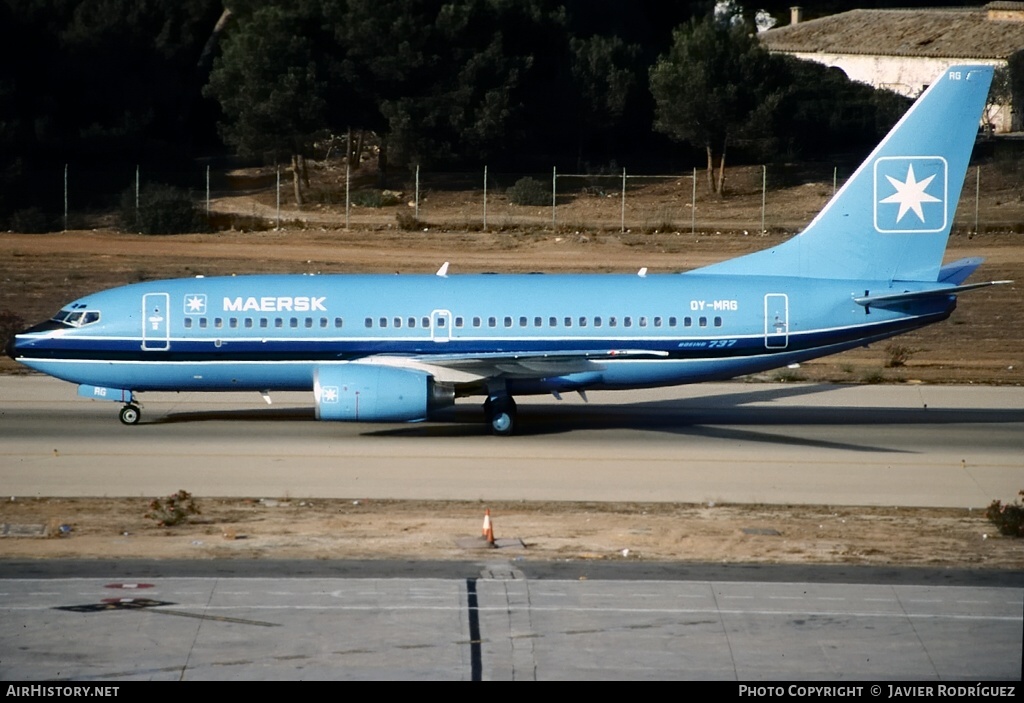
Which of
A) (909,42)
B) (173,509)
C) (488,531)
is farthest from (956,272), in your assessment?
(909,42)

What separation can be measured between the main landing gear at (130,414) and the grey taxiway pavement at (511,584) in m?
0.36

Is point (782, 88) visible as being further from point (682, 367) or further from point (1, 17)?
point (682, 367)

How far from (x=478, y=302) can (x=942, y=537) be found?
1194 centimetres

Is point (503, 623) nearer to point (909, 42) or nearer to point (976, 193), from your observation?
point (976, 193)

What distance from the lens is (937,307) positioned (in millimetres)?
29719

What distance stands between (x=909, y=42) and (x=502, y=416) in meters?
66.7

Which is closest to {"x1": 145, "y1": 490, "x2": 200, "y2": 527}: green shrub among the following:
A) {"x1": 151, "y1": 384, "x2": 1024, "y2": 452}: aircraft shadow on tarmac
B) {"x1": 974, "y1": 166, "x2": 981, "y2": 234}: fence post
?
{"x1": 151, "y1": 384, "x2": 1024, "y2": 452}: aircraft shadow on tarmac

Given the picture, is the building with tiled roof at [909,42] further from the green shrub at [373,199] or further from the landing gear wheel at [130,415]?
the landing gear wheel at [130,415]

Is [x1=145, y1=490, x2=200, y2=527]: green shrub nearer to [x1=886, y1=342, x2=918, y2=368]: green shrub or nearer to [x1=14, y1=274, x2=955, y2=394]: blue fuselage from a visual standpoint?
[x1=14, y1=274, x2=955, y2=394]: blue fuselage

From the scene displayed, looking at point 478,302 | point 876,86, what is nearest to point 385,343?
point 478,302

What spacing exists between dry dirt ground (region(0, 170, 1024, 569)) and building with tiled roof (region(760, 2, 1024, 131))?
59.4 ft

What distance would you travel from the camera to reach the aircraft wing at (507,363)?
2850 centimetres

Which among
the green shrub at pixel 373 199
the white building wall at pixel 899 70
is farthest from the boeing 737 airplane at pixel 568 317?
the white building wall at pixel 899 70

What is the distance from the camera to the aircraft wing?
2850 cm
